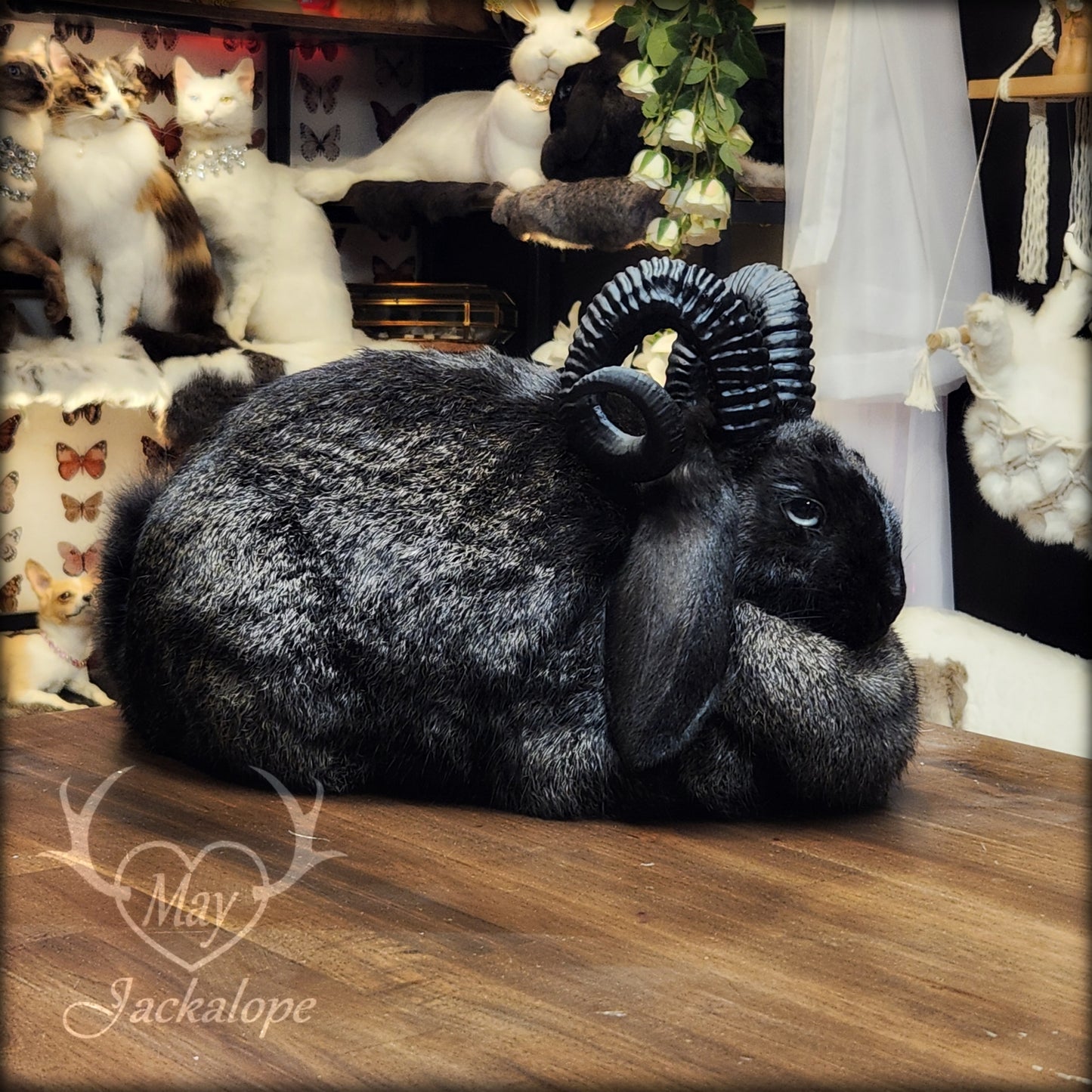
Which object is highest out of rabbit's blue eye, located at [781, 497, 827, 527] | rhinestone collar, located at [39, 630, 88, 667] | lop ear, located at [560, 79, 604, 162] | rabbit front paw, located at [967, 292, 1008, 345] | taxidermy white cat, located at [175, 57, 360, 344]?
lop ear, located at [560, 79, 604, 162]

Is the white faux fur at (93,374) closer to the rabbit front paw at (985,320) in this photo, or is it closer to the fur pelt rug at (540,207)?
the fur pelt rug at (540,207)

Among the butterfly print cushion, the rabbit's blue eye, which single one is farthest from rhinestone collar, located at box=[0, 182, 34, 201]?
the rabbit's blue eye

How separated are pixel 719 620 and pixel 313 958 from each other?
0.40 meters

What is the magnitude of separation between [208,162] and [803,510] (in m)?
1.55

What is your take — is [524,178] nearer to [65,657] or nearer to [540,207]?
[540,207]

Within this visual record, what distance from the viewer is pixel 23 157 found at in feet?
6.82

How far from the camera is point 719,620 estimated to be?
109cm

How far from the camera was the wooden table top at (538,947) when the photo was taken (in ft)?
2.49

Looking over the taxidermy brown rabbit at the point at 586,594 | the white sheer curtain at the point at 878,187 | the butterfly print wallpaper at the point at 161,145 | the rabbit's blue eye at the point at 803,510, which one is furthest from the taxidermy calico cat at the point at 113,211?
the rabbit's blue eye at the point at 803,510

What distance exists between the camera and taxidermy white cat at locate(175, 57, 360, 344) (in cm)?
233

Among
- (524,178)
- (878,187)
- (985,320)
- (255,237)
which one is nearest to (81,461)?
(255,237)

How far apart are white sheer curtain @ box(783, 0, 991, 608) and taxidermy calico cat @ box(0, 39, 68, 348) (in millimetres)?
1054

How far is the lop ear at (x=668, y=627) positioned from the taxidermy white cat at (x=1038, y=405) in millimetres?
725

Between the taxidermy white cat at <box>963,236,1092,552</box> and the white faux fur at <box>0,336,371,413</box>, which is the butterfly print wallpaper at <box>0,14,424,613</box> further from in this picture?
the taxidermy white cat at <box>963,236,1092,552</box>
